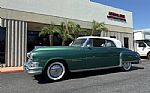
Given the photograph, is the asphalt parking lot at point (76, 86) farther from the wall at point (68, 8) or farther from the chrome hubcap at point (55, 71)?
the wall at point (68, 8)

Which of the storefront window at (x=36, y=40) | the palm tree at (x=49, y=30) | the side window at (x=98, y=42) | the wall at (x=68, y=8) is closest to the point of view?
the side window at (x=98, y=42)

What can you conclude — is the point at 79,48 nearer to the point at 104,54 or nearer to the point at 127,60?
the point at 104,54

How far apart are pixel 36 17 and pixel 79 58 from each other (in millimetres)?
7977

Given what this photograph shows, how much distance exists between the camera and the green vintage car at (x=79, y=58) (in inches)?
366

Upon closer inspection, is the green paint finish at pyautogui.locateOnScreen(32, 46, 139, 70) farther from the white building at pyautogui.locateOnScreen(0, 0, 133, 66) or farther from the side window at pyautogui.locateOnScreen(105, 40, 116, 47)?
the white building at pyautogui.locateOnScreen(0, 0, 133, 66)

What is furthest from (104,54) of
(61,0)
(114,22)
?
(114,22)

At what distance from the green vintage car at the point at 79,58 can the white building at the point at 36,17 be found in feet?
19.3

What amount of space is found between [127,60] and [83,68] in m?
2.93

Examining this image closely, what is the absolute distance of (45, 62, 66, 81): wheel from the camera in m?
9.57

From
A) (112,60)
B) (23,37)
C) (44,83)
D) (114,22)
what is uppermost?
(114,22)

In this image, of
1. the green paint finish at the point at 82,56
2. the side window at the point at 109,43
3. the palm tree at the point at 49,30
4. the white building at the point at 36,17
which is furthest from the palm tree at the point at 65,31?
the green paint finish at the point at 82,56

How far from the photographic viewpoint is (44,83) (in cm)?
927

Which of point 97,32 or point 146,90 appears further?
point 97,32

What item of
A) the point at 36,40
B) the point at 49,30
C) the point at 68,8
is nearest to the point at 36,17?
the point at 49,30
